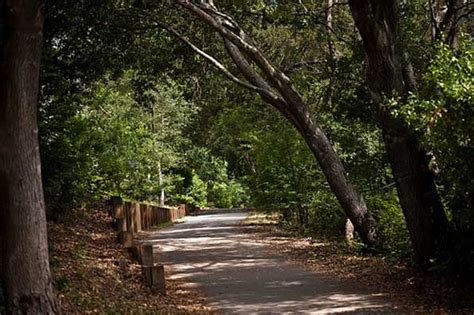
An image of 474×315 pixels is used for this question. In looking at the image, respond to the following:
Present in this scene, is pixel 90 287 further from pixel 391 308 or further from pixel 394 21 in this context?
pixel 394 21

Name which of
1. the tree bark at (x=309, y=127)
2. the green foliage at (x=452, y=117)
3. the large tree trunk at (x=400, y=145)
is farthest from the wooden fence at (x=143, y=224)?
the green foliage at (x=452, y=117)

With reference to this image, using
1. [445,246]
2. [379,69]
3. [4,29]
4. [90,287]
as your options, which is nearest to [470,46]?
[379,69]

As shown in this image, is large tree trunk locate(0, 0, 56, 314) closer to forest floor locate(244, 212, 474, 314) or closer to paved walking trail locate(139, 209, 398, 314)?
paved walking trail locate(139, 209, 398, 314)

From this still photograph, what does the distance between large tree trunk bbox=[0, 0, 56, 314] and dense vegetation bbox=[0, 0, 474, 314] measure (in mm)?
4284

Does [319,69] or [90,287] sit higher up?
[319,69]

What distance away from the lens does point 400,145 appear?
1012 centimetres

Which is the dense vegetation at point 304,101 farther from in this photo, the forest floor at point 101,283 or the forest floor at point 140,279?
the forest floor at point 101,283

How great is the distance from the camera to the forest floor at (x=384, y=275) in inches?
343

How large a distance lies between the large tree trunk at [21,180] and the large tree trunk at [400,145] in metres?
5.82

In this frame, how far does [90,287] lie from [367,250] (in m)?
7.53

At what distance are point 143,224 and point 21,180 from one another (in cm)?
1969

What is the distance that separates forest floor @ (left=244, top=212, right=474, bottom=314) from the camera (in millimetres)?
8719

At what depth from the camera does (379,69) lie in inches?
403

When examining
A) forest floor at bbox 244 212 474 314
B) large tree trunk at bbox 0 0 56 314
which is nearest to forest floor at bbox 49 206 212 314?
Answer: large tree trunk at bbox 0 0 56 314
